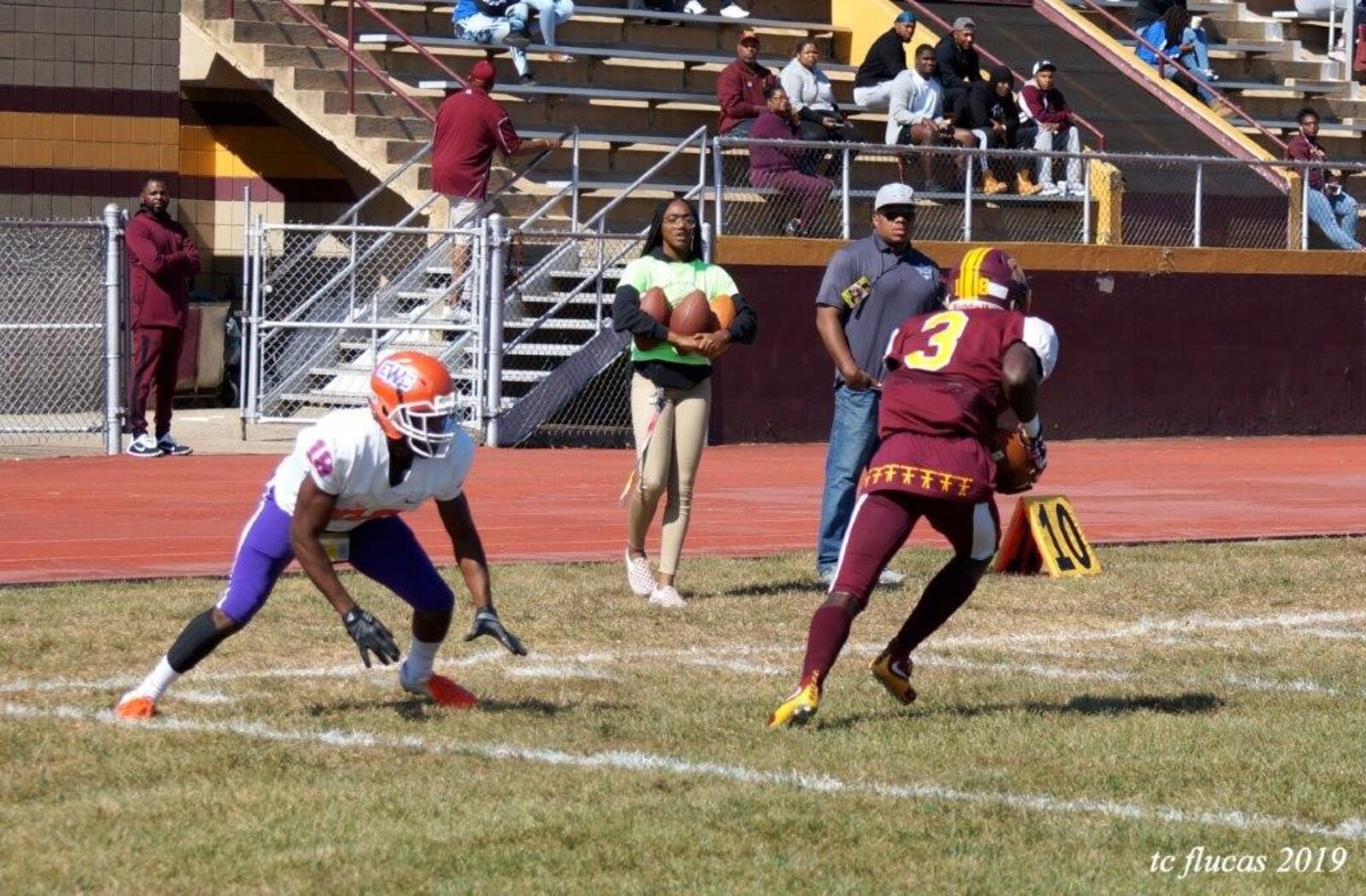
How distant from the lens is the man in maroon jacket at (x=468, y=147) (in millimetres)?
20672

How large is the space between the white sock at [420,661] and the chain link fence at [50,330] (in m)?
13.0

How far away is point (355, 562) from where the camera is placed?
8.25 metres

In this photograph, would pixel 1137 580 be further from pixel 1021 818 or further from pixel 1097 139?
pixel 1097 139

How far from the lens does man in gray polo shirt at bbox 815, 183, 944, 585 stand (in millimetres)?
11336

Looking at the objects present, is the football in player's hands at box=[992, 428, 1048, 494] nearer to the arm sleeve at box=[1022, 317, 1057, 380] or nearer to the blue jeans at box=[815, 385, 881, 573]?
the arm sleeve at box=[1022, 317, 1057, 380]

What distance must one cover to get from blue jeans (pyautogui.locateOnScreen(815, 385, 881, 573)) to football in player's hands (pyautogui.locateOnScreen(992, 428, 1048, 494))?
110 inches

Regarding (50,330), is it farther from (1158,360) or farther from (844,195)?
(1158,360)

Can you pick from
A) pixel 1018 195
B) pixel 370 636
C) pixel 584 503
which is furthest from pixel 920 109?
pixel 370 636

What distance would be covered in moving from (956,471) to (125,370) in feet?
38.6

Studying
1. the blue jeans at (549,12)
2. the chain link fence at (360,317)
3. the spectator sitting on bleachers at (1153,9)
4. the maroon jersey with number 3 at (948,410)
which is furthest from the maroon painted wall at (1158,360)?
the maroon jersey with number 3 at (948,410)

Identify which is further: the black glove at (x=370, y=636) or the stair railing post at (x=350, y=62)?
the stair railing post at (x=350, y=62)

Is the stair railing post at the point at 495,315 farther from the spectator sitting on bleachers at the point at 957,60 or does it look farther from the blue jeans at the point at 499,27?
the spectator sitting on bleachers at the point at 957,60

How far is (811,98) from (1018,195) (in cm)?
220

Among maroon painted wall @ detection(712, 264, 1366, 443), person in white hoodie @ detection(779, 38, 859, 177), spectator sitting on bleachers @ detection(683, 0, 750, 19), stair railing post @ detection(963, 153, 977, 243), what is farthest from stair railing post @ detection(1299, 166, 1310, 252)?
spectator sitting on bleachers @ detection(683, 0, 750, 19)
